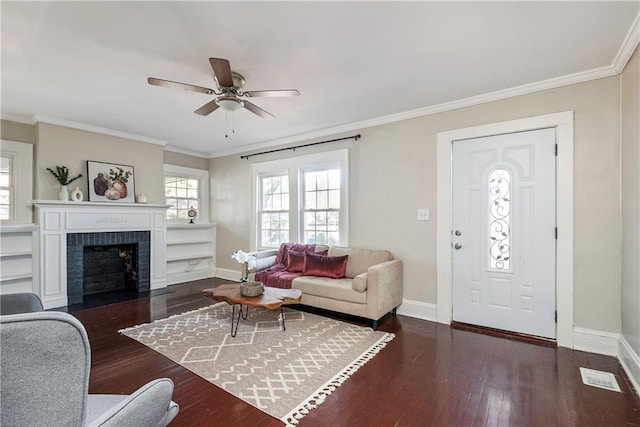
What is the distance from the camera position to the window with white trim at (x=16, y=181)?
399 cm

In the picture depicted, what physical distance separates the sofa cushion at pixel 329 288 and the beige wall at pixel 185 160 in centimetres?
366

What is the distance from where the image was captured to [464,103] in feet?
11.3

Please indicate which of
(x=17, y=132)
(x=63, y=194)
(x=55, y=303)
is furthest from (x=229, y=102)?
(x=55, y=303)

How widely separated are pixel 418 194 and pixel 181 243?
436 cm

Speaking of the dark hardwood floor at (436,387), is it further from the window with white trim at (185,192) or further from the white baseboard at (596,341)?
the window with white trim at (185,192)

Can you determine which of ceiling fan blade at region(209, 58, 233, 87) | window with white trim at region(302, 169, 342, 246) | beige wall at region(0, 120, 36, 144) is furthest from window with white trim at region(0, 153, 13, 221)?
window with white trim at region(302, 169, 342, 246)

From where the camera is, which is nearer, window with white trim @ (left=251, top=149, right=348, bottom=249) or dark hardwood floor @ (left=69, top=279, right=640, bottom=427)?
dark hardwood floor @ (left=69, top=279, right=640, bottom=427)

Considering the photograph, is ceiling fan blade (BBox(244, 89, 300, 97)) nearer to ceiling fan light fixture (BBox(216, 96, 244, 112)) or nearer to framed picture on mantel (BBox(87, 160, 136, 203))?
ceiling fan light fixture (BBox(216, 96, 244, 112))

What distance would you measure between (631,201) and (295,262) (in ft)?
11.2

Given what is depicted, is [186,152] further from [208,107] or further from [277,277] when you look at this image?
[277,277]

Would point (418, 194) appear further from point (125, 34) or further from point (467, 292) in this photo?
point (125, 34)

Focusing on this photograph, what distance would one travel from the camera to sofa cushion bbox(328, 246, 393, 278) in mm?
3860

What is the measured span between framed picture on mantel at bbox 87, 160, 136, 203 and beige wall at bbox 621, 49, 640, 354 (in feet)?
19.7

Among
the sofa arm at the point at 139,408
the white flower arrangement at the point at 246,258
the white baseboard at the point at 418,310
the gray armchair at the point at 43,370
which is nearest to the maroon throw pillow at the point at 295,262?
the white flower arrangement at the point at 246,258
